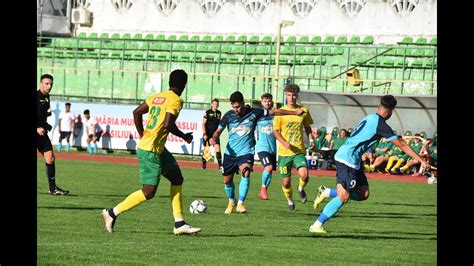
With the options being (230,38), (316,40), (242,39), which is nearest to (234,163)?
(316,40)

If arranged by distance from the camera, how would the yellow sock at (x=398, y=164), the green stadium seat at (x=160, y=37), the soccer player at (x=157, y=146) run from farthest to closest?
the green stadium seat at (x=160, y=37) < the yellow sock at (x=398, y=164) < the soccer player at (x=157, y=146)

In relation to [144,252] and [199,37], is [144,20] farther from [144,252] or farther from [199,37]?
[144,252]

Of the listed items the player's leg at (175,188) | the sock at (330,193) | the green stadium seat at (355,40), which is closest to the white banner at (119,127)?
the green stadium seat at (355,40)

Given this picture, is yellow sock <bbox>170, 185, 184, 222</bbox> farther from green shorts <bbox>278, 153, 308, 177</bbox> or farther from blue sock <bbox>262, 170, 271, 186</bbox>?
blue sock <bbox>262, 170, 271, 186</bbox>

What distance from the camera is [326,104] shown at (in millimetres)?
41438

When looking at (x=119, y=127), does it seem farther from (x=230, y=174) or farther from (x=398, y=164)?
(x=230, y=174)

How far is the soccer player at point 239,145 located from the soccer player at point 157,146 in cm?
483

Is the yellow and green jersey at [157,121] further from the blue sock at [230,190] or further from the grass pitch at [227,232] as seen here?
the blue sock at [230,190]

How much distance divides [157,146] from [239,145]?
5442 mm

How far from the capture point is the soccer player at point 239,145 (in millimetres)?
18578

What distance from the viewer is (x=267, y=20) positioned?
5134 cm

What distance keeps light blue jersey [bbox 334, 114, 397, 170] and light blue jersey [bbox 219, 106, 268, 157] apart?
3921mm

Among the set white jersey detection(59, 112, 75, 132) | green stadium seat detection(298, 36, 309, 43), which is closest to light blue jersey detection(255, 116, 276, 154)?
white jersey detection(59, 112, 75, 132)
